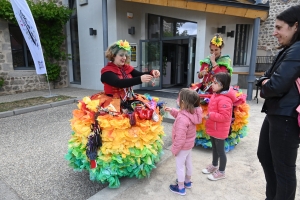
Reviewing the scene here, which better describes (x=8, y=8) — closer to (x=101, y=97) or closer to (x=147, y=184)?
(x=101, y=97)

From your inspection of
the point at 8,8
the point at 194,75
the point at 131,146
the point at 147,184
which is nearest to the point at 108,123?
the point at 131,146

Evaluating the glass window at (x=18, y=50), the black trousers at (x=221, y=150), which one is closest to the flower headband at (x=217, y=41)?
the black trousers at (x=221, y=150)

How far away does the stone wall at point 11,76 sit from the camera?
8000 millimetres

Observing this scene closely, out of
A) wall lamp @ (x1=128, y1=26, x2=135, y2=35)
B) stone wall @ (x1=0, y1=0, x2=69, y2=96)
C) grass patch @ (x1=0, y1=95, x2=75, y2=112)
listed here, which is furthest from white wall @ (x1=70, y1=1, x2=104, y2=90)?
grass patch @ (x1=0, y1=95, x2=75, y2=112)

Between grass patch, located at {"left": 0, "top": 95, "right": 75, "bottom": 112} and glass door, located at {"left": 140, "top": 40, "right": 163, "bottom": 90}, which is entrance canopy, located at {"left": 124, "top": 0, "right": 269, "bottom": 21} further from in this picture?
grass patch, located at {"left": 0, "top": 95, "right": 75, "bottom": 112}

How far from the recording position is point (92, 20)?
8922 mm

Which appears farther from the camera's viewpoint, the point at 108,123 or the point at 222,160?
the point at 222,160

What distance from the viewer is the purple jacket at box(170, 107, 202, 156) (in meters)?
2.12

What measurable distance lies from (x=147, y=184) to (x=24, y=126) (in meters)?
3.62

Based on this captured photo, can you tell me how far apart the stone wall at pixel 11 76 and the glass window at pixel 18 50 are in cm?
28

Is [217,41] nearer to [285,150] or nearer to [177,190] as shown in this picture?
[285,150]

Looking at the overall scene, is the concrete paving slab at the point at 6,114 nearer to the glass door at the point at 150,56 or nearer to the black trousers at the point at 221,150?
the glass door at the point at 150,56

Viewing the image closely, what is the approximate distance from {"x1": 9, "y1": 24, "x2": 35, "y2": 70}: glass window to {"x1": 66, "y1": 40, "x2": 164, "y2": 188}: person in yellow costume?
25.7 feet

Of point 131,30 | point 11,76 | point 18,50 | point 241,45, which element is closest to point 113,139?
point 131,30
